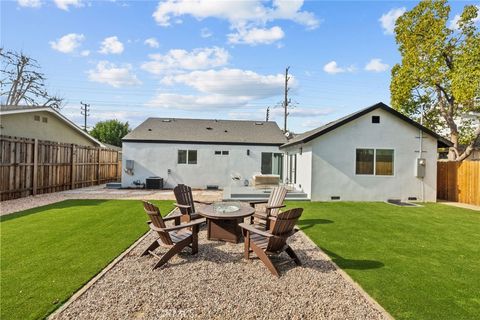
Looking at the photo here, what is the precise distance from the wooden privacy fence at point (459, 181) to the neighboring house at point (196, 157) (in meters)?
8.92

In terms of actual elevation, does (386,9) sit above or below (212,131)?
above

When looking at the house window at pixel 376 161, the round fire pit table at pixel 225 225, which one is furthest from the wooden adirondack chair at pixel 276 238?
the house window at pixel 376 161

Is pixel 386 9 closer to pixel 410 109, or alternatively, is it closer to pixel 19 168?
pixel 410 109

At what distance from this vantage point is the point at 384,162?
12.0m

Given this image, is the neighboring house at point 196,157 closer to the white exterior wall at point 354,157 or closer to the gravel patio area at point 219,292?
the white exterior wall at point 354,157

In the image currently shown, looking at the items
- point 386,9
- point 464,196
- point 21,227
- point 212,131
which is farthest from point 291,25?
point 21,227

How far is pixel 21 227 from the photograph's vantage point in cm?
670

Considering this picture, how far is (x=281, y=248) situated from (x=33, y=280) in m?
3.89

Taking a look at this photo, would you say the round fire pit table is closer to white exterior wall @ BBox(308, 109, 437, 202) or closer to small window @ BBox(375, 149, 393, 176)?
white exterior wall @ BBox(308, 109, 437, 202)

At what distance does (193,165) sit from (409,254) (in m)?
13.4

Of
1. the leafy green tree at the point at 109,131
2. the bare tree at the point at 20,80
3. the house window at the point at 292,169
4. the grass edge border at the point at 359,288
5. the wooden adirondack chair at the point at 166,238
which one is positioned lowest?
the grass edge border at the point at 359,288

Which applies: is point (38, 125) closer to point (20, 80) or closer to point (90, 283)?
point (90, 283)

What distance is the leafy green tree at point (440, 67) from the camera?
537 inches

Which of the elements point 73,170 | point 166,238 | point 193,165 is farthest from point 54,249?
point 193,165
